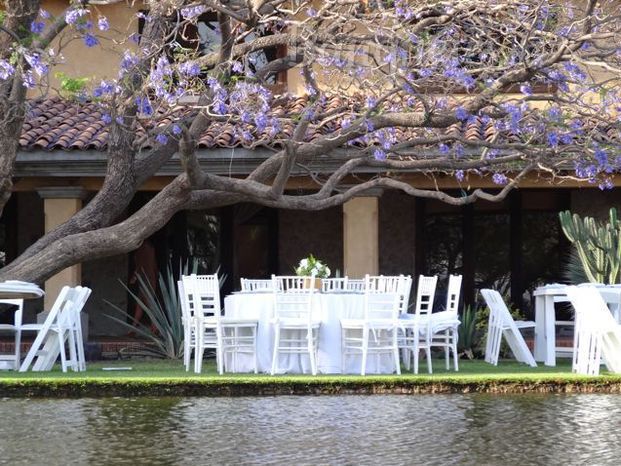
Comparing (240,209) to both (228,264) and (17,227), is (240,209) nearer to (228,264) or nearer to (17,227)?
(228,264)

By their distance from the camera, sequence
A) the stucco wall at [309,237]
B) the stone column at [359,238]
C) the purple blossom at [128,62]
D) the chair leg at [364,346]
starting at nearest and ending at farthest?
the purple blossom at [128,62] → the chair leg at [364,346] → the stone column at [359,238] → the stucco wall at [309,237]

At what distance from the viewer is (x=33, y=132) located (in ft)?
53.7

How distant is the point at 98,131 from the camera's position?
16641mm

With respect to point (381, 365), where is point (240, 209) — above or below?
above

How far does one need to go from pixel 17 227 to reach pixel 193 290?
6975 millimetres

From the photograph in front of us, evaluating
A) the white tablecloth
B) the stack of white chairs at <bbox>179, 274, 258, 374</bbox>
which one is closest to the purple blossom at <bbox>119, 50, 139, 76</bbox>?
the stack of white chairs at <bbox>179, 274, 258, 374</bbox>

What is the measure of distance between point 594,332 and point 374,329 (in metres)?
2.05

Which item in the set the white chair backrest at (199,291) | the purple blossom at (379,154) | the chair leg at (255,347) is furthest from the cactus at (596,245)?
the chair leg at (255,347)

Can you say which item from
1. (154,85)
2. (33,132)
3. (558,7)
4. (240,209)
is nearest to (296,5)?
(154,85)

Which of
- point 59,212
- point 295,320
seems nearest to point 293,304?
point 295,320

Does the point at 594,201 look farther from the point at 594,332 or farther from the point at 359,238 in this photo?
the point at 594,332

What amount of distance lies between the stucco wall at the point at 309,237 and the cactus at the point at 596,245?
4.43 meters

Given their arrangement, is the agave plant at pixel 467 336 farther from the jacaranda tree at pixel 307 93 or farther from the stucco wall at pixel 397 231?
the stucco wall at pixel 397 231

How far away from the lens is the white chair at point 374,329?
1177 centimetres
